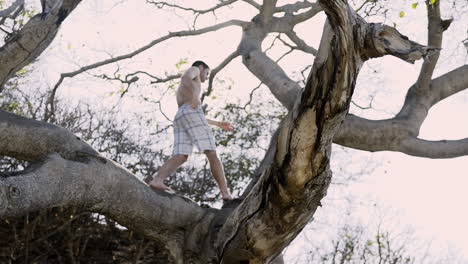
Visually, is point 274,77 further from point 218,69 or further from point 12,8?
point 12,8

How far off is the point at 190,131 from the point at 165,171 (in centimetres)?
50

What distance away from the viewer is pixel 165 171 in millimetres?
5758

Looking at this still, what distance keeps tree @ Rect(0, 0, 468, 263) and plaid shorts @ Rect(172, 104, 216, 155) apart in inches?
25.8

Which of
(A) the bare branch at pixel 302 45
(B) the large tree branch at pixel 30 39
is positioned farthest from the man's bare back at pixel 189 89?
(A) the bare branch at pixel 302 45

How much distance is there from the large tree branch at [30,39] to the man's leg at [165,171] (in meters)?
1.52

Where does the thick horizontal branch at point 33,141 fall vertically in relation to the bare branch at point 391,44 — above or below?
below

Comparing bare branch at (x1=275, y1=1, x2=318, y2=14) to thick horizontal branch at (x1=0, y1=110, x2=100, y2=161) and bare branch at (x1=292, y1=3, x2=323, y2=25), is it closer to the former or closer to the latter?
bare branch at (x1=292, y1=3, x2=323, y2=25)

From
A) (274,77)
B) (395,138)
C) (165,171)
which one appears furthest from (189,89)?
(395,138)

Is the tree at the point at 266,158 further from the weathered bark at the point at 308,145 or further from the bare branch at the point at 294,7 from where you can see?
the bare branch at the point at 294,7

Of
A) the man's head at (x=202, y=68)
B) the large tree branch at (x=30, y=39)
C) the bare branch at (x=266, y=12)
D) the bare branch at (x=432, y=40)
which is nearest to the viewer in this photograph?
the large tree branch at (x=30, y=39)

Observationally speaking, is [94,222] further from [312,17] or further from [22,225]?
[312,17]

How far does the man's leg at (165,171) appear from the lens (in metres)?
5.58

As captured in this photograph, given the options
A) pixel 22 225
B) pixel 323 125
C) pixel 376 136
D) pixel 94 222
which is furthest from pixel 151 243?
pixel 323 125

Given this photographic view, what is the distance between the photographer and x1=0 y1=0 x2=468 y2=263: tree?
322cm
